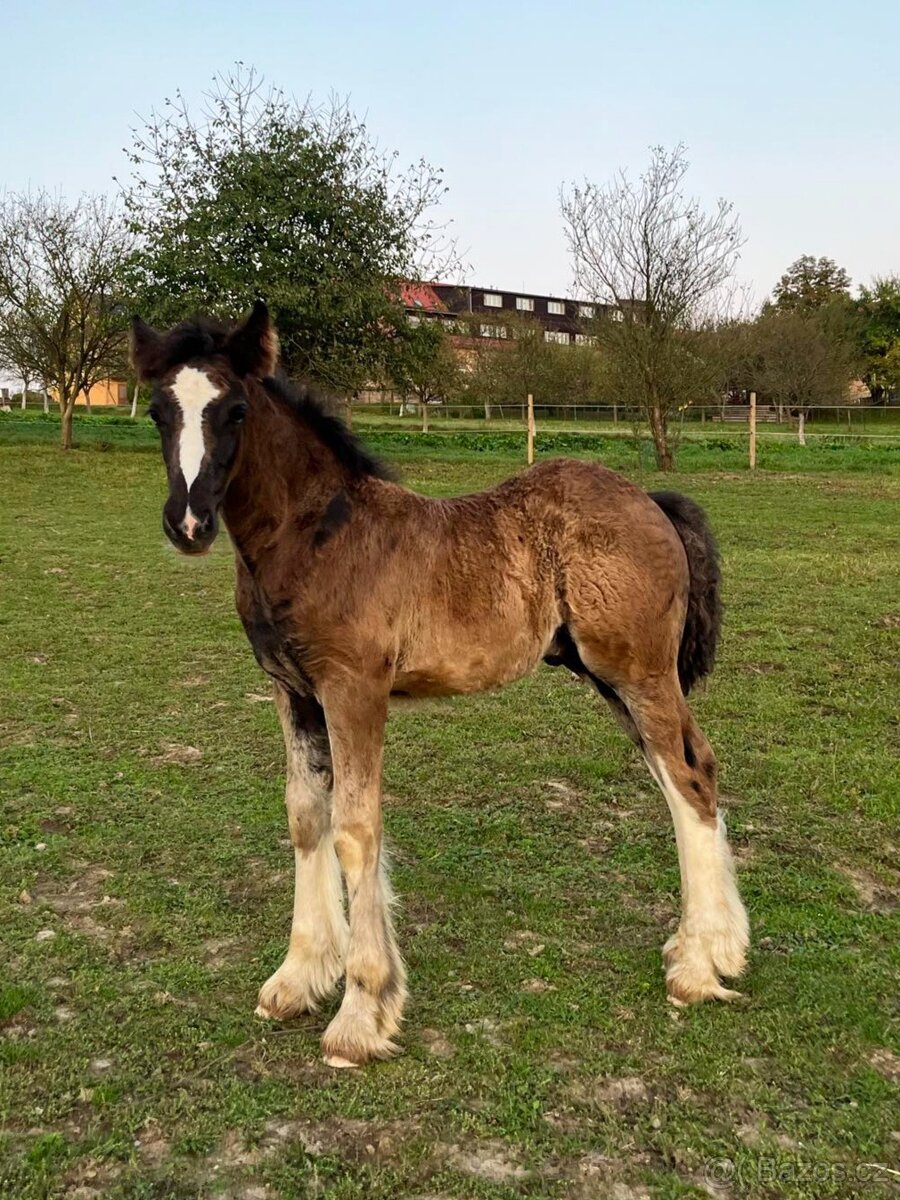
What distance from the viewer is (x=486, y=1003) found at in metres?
3.12

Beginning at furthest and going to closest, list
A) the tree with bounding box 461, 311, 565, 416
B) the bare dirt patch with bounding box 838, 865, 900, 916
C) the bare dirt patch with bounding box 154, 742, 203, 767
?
1. the tree with bounding box 461, 311, 565, 416
2. the bare dirt patch with bounding box 154, 742, 203, 767
3. the bare dirt patch with bounding box 838, 865, 900, 916

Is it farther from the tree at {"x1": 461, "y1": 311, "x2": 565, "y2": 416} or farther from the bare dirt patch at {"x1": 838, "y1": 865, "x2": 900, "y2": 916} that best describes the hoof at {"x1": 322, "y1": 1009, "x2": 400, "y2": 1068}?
the tree at {"x1": 461, "y1": 311, "x2": 565, "y2": 416}

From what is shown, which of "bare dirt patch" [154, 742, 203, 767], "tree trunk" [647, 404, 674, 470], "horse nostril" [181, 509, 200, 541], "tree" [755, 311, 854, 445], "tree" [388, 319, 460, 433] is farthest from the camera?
"tree" [755, 311, 854, 445]

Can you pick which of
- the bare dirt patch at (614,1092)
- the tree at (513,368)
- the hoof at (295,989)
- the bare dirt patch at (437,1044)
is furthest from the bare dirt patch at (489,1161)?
the tree at (513,368)

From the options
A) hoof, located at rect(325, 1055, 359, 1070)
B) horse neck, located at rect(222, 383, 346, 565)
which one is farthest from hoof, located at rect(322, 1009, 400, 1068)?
horse neck, located at rect(222, 383, 346, 565)

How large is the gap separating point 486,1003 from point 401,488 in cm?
188

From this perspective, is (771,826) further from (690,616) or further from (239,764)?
(239,764)

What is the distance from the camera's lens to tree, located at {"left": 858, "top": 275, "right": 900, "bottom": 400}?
46.2 m

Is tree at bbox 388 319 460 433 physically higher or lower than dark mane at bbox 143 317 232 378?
higher

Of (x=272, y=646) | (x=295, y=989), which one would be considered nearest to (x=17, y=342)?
(x=272, y=646)

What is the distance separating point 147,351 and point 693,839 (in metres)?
2.55

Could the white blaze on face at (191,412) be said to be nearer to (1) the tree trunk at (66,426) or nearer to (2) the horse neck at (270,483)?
(2) the horse neck at (270,483)

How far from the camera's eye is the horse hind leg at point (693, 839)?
3.24 meters

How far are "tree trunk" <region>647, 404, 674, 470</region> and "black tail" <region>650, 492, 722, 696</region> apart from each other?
19523 mm
